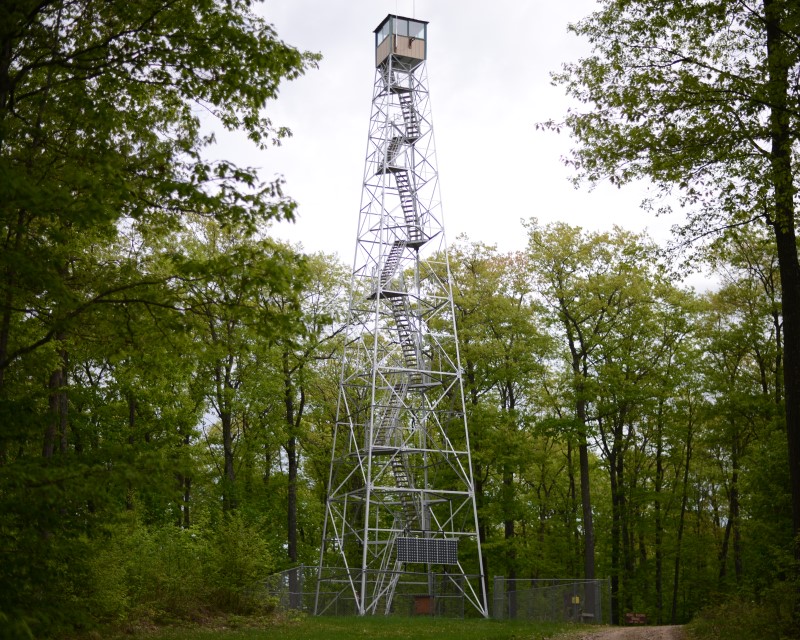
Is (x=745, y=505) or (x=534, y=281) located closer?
(x=745, y=505)

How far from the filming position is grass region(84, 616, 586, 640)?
1614 cm

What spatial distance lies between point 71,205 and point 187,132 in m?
3.47

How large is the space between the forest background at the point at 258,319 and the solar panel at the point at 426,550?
533 cm

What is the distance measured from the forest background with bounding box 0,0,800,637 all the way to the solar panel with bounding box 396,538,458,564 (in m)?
5.33

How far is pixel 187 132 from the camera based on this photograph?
12234 mm

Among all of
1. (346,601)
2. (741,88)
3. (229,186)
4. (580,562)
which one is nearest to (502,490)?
(346,601)

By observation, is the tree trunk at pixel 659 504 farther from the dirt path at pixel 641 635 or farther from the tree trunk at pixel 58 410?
the tree trunk at pixel 58 410

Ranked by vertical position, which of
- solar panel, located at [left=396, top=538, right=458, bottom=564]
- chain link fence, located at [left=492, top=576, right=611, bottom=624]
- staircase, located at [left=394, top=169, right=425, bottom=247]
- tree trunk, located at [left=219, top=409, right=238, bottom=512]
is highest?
staircase, located at [left=394, top=169, right=425, bottom=247]

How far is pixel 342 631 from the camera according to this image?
17.6 m

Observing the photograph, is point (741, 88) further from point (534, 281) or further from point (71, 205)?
point (534, 281)

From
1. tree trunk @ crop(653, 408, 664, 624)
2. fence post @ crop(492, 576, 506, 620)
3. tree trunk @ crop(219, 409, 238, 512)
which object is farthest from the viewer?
tree trunk @ crop(653, 408, 664, 624)

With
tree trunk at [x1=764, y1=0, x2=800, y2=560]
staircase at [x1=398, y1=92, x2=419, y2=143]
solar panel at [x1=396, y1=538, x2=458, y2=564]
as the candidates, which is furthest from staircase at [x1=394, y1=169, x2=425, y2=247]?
tree trunk at [x1=764, y1=0, x2=800, y2=560]

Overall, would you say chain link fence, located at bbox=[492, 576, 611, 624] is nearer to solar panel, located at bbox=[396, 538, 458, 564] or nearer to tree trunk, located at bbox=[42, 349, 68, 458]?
solar panel, located at bbox=[396, 538, 458, 564]

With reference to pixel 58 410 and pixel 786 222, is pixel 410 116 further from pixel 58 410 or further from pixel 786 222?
pixel 786 222
